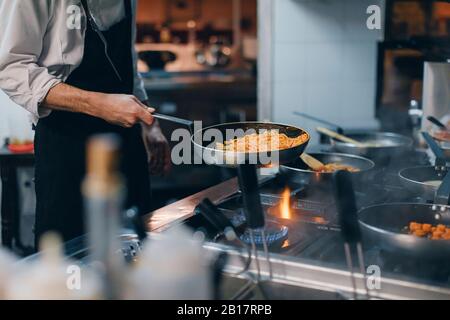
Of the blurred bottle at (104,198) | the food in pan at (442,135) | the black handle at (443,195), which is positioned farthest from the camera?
the food in pan at (442,135)

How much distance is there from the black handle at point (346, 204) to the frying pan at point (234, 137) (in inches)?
16.9

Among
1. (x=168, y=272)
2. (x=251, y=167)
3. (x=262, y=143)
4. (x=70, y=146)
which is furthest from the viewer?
(x=70, y=146)

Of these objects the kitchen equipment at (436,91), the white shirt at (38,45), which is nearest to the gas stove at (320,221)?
the kitchen equipment at (436,91)

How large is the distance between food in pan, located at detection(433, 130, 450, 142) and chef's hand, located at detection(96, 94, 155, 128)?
1222 millimetres

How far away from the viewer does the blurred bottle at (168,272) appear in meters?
0.86

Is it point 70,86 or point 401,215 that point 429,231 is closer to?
point 401,215

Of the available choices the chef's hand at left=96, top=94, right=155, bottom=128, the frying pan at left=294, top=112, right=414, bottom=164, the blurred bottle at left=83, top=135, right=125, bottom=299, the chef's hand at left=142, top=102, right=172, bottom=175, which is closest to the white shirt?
the chef's hand at left=96, top=94, right=155, bottom=128

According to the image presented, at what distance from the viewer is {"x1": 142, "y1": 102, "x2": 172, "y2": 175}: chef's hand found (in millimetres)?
2393

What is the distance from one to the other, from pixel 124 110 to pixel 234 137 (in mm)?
367

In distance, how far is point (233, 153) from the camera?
1.62 meters

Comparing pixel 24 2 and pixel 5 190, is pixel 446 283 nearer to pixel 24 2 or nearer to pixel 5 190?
pixel 24 2

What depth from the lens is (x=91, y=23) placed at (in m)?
2.07

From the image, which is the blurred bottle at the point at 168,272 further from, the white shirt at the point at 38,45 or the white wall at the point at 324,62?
the white wall at the point at 324,62

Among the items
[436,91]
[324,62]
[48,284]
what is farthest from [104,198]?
[324,62]
